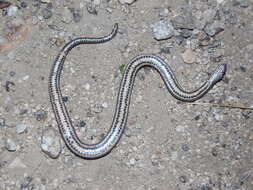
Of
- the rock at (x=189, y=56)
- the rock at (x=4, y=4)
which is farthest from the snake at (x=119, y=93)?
the rock at (x=4, y=4)

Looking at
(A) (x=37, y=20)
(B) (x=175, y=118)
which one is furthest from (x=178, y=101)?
(A) (x=37, y=20)

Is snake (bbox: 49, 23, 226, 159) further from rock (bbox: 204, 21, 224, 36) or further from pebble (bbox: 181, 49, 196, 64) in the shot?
rock (bbox: 204, 21, 224, 36)

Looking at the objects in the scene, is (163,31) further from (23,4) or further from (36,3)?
(23,4)

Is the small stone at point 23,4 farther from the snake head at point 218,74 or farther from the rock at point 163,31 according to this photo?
the snake head at point 218,74

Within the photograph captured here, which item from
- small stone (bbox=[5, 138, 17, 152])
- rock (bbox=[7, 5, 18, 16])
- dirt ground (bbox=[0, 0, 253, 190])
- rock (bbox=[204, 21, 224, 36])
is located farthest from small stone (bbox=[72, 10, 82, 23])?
small stone (bbox=[5, 138, 17, 152])

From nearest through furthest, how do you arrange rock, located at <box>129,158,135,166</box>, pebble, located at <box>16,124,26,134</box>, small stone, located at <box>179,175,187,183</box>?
1. small stone, located at <box>179,175,187,183</box>
2. rock, located at <box>129,158,135,166</box>
3. pebble, located at <box>16,124,26,134</box>
